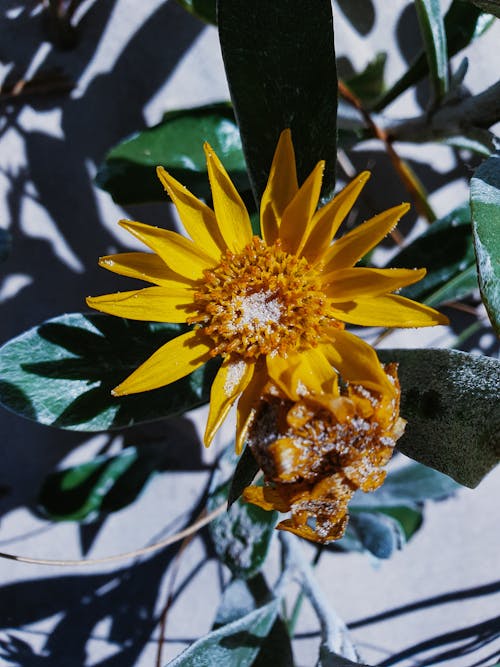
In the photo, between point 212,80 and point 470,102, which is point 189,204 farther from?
point 212,80

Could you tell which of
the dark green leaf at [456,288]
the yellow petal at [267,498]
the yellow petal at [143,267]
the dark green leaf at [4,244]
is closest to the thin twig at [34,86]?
the dark green leaf at [4,244]

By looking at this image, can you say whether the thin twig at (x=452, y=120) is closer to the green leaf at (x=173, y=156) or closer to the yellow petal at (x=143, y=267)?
the green leaf at (x=173, y=156)

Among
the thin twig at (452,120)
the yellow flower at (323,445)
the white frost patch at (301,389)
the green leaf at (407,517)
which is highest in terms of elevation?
the thin twig at (452,120)

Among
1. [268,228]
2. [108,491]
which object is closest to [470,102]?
[268,228]

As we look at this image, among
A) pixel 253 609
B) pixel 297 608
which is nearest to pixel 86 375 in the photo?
pixel 253 609

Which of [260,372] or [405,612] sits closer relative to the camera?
[260,372]

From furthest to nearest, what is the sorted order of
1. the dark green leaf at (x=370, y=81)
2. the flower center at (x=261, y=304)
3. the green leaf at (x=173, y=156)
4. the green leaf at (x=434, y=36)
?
the dark green leaf at (x=370, y=81)
the green leaf at (x=173, y=156)
the green leaf at (x=434, y=36)
the flower center at (x=261, y=304)
